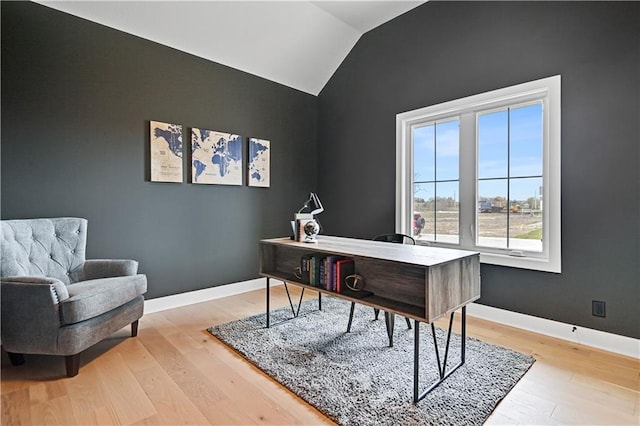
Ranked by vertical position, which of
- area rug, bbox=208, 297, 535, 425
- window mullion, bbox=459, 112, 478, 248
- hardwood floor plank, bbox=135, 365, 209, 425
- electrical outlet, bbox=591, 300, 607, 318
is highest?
window mullion, bbox=459, 112, 478, 248

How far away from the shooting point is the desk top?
5.90ft

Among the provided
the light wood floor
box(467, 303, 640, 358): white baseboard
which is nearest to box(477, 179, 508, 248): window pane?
box(467, 303, 640, 358): white baseboard

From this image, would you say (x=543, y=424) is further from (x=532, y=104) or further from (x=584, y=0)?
(x=584, y=0)

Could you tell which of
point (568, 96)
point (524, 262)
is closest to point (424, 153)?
point (568, 96)

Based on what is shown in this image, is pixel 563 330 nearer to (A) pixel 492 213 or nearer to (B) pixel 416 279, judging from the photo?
(A) pixel 492 213

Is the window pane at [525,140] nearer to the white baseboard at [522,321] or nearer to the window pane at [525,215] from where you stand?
the window pane at [525,215]

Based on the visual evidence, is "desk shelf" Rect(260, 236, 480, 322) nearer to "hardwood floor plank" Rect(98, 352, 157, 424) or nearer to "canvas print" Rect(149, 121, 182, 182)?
"hardwood floor plank" Rect(98, 352, 157, 424)

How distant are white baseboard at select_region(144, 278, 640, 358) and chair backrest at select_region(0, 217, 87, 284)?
→ 84 centimetres

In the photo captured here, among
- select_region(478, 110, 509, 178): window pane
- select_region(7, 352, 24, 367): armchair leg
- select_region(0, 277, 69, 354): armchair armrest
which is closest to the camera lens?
select_region(0, 277, 69, 354): armchair armrest

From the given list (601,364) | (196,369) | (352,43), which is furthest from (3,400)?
(352,43)

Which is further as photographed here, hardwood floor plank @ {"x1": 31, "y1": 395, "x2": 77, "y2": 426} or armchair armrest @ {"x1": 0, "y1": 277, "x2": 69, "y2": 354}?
armchair armrest @ {"x1": 0, "y1": 277, "x2": 69, "y2": 354}

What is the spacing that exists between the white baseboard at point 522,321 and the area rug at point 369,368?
608 millimetres

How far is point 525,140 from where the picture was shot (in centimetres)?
282

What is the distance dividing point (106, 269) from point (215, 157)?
1596 mm
